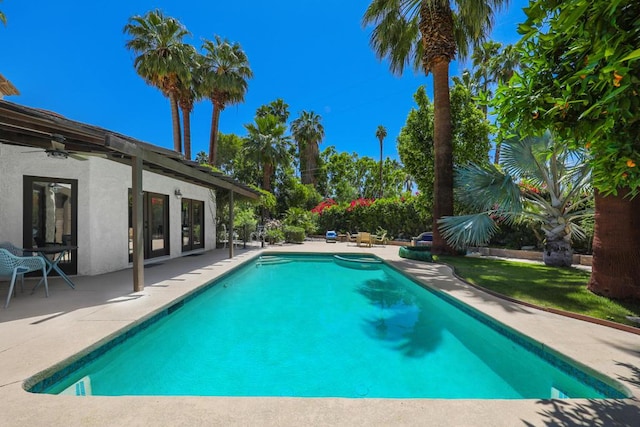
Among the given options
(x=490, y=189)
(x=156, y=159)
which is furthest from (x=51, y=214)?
(x=490, y=189)

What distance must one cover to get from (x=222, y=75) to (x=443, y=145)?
15.6 meters

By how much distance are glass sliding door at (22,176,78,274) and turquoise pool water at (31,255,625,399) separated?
3938 millimetres

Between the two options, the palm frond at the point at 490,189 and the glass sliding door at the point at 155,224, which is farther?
the glass sliding door at the point at 155,224

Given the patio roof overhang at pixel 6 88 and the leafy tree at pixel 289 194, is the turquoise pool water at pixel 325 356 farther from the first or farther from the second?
the leafy tree at pixel 289 194

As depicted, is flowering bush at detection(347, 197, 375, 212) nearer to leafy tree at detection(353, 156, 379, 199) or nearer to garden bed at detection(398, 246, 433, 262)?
garden bed at detection(398, 246, 433, 262)

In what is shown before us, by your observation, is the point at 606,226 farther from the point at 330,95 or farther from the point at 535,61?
the point at 330,95

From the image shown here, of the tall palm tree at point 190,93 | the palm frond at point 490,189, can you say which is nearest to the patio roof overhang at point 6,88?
the tall palm tree at point 190,93

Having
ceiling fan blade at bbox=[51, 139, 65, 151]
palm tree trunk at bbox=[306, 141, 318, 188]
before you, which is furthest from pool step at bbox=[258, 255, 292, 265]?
palm tree trunk at bbox=[306, 141, 318, 188]

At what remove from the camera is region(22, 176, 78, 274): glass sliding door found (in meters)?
7.14

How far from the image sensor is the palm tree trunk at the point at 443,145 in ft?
36.4

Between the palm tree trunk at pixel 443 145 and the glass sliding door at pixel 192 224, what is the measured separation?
1011cm

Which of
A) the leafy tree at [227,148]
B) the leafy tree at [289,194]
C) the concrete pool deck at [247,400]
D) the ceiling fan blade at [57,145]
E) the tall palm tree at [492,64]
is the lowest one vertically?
the concrete pool deck at [247,400]

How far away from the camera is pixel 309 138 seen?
3294 centimetres

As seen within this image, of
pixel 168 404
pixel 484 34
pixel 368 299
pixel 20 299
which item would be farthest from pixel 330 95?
pixel 168 404
